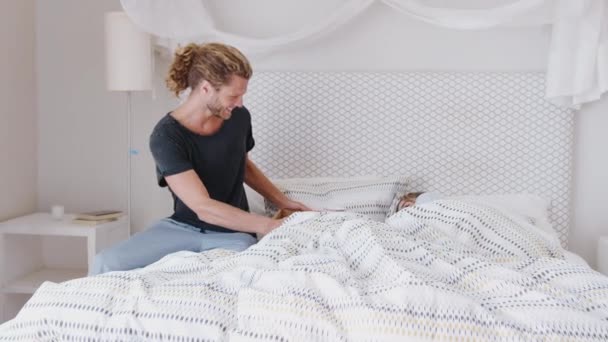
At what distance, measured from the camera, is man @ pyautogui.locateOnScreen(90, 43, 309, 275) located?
2.48 metres

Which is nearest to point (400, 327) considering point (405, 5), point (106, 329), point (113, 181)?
point (106, 329)

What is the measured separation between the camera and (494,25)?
295 centimetres

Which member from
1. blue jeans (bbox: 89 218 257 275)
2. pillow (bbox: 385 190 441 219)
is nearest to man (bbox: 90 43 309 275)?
blue jeans (bbox: 89 218 257 275)

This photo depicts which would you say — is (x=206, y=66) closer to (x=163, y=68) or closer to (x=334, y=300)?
(x=163, y=68)

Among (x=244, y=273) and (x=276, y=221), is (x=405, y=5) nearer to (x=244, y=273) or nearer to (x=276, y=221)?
(x=276, y=221)

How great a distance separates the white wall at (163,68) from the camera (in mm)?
3242

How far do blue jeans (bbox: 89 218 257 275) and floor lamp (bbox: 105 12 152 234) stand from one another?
77cm

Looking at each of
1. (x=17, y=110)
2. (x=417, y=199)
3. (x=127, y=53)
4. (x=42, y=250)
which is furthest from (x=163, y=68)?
(x=417, y=199)

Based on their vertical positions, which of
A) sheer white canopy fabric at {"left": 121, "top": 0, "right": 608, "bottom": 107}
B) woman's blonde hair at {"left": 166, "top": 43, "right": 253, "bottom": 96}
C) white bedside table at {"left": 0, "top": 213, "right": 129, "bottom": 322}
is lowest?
white bedside table at {"left": 0, "top": 213, "right": 129, "bottom": 322}

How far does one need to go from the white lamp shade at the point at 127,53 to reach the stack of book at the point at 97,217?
59 centimetres

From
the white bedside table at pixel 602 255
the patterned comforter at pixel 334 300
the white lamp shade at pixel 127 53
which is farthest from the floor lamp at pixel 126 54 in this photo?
the white bedside table at pixel 602 255

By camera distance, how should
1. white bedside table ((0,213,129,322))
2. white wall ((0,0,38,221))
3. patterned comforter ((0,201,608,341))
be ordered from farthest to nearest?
1. white wall ((0,0,38,221))
2. white bedside table ((0,213,129,322))
3. patterned comforter ((0,201,608,341))

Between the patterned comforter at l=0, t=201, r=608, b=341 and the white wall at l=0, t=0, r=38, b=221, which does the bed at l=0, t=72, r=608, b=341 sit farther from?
the white wall at l=0, t=0, r=38, b=221

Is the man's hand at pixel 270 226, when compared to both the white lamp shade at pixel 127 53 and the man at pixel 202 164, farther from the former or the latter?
the white lamp shade at pixel 127 53
